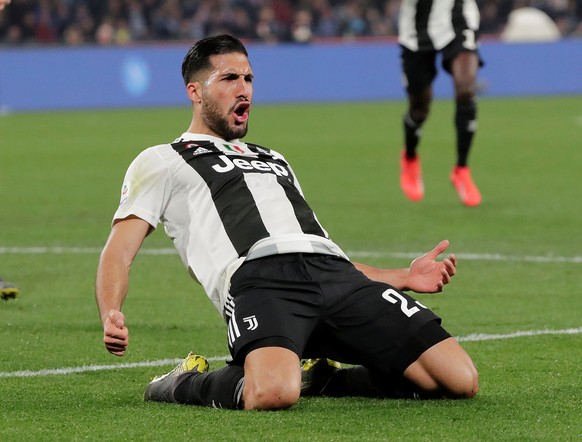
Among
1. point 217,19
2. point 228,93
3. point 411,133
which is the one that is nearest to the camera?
point 228,93

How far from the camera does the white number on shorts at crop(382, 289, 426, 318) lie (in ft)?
15.7

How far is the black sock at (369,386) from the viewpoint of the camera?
4.71 meters

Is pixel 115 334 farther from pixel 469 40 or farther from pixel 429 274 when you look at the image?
pixel 469 40

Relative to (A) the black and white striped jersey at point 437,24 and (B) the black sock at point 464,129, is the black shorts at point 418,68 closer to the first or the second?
(A) the black and white striped jersey at point 437,24

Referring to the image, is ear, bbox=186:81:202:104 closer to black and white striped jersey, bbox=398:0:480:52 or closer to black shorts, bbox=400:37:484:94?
black and white striped jersey, bbox=398:0:480:52

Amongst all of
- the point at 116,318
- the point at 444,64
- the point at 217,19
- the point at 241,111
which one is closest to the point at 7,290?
the point at 241,111

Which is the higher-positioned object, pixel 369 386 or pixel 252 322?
pixel 252 322

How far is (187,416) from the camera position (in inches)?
→ 173

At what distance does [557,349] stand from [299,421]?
1701 mm

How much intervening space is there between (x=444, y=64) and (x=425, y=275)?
20.1 feet

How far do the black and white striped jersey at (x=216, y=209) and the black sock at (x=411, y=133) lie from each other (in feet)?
19.9

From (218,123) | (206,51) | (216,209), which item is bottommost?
→ (216,209)

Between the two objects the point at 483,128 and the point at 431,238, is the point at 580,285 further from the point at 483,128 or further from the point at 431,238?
the point at 483,128

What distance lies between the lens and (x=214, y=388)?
179 inches
